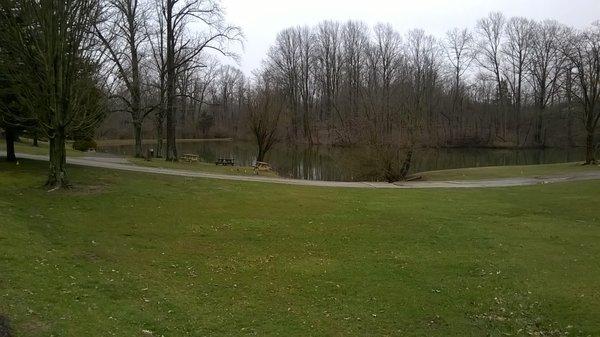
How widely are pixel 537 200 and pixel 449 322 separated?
40.7 ft

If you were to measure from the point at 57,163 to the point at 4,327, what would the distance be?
443 inches

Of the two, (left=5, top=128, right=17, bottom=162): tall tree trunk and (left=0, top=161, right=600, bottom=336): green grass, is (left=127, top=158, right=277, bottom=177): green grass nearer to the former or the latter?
(left=5, top=128, right=17, bottom=162): tall tree trunk

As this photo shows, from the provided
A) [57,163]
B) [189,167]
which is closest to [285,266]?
[57,163]

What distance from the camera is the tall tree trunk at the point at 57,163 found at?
15.6 meters

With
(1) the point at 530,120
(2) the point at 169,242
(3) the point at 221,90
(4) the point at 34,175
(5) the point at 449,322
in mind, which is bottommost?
(5) the point at 449,322

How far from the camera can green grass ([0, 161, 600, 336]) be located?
22.8 feet

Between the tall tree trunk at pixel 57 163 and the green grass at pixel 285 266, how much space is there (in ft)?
1.63

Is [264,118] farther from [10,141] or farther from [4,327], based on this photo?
[4,327]

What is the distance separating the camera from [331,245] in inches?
439

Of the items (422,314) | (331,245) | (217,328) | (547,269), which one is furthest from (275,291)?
(547,269)

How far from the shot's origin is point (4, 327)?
5.47 m

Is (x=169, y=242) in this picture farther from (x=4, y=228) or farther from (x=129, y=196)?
(x=129, y=196)

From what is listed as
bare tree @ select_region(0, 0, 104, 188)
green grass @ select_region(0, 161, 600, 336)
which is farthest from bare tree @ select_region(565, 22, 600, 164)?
bare tree @ select_region(0, 0, 104, 188)

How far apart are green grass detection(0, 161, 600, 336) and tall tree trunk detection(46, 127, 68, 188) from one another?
50cm
